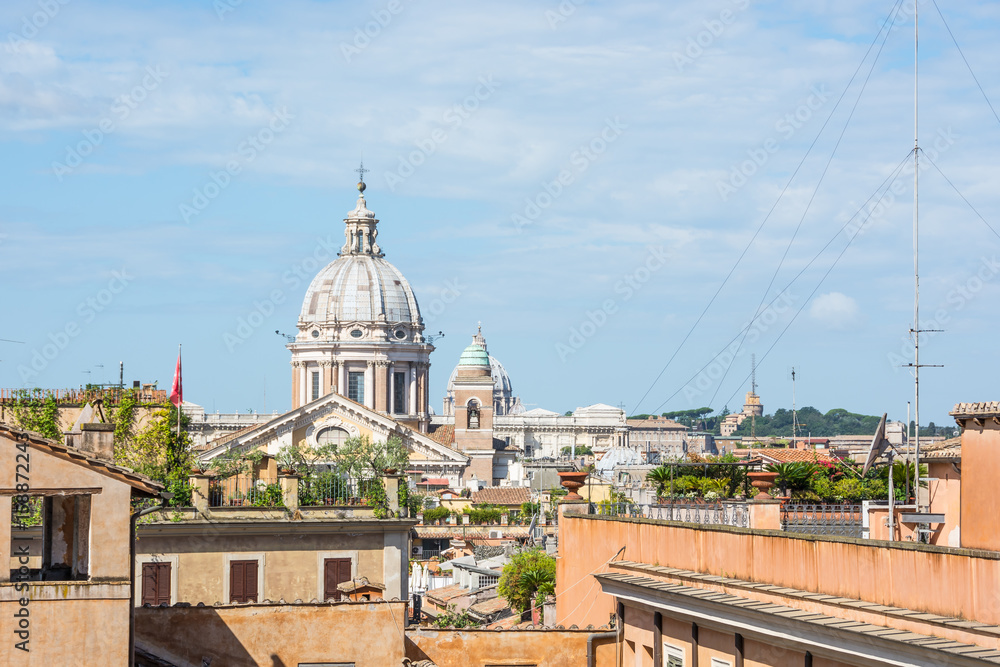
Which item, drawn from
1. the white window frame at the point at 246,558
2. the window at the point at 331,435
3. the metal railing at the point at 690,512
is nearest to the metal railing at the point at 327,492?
the white window frame at the point at 246,558

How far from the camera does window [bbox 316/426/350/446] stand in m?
98.9

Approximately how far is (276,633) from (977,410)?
951cm

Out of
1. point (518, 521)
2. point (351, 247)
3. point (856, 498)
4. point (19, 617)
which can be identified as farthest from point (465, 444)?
point (19, 617)

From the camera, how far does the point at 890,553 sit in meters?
13.0

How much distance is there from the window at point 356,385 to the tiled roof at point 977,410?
11337 cm

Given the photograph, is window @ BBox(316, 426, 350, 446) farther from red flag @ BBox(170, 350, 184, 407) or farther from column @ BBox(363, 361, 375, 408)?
red flag @ BBox(170, 350, 184, 407)

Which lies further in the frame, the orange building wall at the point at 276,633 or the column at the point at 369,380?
the column at the point at 369,380

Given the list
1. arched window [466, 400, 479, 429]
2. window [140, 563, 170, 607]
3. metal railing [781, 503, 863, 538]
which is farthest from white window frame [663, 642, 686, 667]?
arched window [466, 400, 479, 429]

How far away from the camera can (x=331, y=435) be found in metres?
100

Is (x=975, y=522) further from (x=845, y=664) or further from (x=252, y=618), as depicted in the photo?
(x=252, y=618)

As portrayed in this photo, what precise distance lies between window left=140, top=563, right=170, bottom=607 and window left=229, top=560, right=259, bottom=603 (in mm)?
1113

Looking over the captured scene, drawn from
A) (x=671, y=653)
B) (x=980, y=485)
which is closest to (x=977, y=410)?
(x=980, y=485)

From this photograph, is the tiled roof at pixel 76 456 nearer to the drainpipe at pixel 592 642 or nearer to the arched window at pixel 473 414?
the drainpipe at pixel 592 642

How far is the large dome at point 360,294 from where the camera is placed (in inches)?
4946
